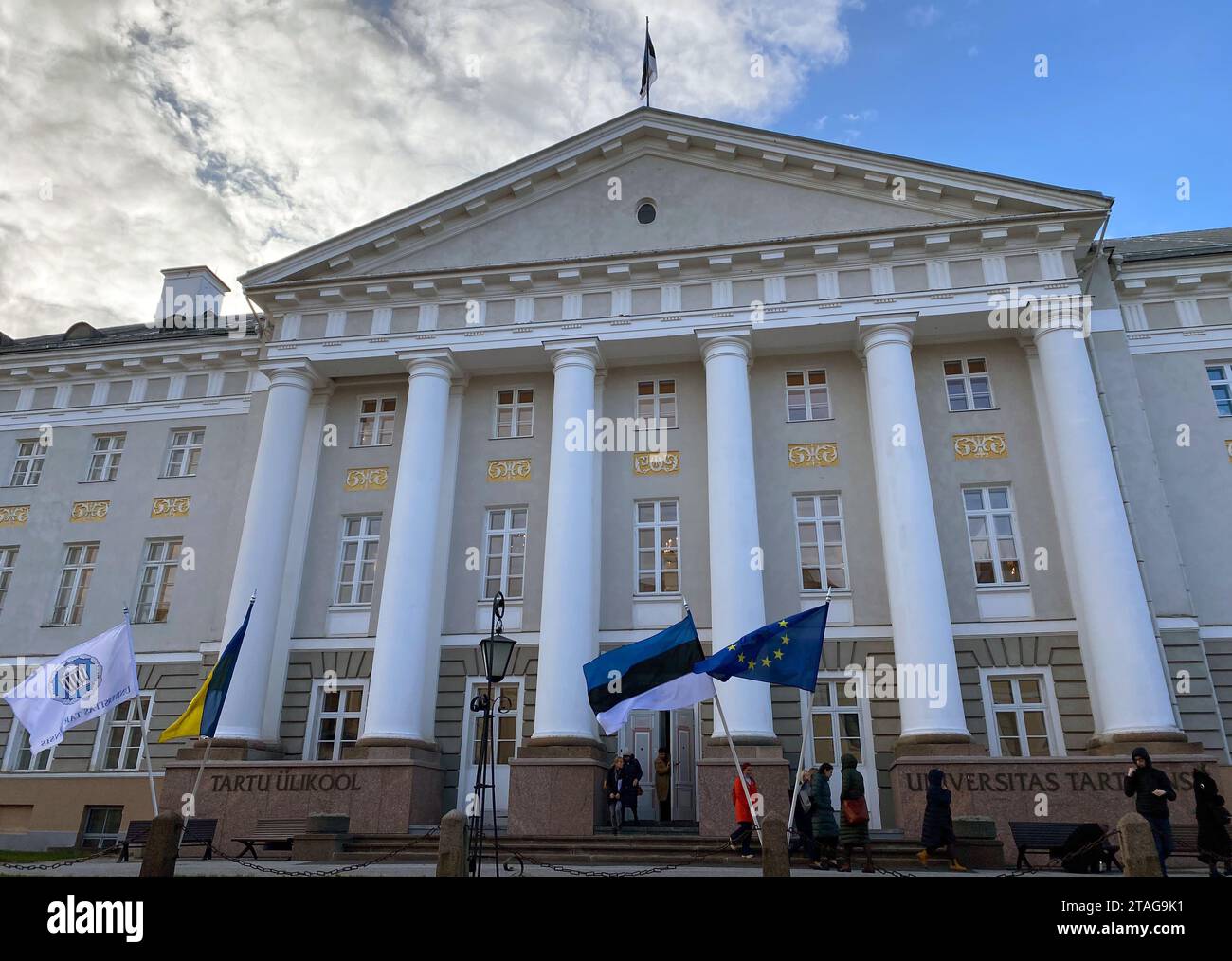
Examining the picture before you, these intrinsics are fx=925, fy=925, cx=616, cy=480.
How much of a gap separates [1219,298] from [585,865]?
62.3 ft

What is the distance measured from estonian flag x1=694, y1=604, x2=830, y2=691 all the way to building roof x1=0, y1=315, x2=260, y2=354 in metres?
18.0

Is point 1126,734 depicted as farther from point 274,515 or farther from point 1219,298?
point 274,515

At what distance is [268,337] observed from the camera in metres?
24.8

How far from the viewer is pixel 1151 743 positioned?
54.5ft

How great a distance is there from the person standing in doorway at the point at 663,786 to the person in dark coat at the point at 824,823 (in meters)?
5.16

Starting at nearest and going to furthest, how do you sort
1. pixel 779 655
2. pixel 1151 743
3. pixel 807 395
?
pixel 779 655 < pixel 1151 743 < pixel 807 395

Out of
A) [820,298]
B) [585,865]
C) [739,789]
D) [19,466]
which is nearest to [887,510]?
[820,298]

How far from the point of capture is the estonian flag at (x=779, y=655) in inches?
530

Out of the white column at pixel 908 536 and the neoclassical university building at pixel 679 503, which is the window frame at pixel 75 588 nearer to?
the neoclassical university building at pixel 679 503

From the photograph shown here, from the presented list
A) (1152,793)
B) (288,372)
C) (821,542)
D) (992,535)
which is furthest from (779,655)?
(288,372)

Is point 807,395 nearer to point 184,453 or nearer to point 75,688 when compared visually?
point 75,688

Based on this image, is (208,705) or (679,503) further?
(679,503)

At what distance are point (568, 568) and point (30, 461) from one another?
1714 centimetres

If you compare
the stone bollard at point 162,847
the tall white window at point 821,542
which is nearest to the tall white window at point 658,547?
the tall white window at point 821,542
